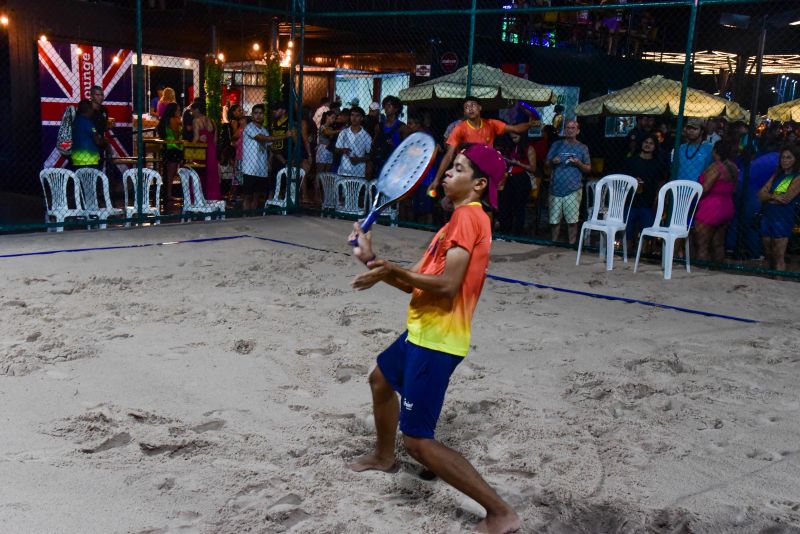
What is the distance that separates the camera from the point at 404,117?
1881 centimetres

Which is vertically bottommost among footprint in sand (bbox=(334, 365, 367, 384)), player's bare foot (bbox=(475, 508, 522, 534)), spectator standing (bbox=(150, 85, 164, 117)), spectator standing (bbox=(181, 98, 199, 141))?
footprint in sand (bbox=(334, 365, 367, 384))

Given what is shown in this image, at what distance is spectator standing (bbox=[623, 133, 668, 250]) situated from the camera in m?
9.89

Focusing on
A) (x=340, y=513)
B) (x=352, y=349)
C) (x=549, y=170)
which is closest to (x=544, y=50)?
(x=549, y=170)

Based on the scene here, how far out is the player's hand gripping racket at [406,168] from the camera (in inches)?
119

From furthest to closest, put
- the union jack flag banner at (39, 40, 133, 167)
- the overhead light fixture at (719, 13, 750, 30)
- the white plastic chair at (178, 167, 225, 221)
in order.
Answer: the union jack flag banner at (39, 40, 133, 167), the white plastic chair at (178, 167, 225, 221), the overhead light fixture at (719, 13, 750, 30)

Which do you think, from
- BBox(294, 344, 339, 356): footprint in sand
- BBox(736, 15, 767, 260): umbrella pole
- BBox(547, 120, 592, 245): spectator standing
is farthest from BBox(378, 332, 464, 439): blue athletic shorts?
BBox(736, 15, 767, 260): umbrella pole

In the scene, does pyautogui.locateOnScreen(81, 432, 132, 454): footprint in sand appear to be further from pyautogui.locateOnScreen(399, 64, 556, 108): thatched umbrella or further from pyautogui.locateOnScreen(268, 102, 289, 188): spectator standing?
pyautogui.locateOnScreen(268, 102, 289, 188): spectator standing

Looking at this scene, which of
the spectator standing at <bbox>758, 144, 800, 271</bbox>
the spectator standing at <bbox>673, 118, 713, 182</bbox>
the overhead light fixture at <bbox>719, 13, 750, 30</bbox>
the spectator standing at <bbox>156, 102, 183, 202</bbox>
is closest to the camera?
the spectator standing at <bbox>758, 144, 800, 271</bbox>

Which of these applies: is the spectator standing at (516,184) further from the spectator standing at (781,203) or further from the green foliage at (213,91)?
the green foliage at (213,91)

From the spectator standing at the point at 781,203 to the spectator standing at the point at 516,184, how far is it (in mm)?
3004

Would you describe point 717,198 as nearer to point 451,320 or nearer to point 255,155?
point 255,155

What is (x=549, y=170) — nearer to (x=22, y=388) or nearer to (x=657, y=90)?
(x=657, y=90)

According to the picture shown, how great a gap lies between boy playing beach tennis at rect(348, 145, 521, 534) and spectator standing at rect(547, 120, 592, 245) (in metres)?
7.47

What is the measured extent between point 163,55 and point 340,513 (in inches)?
590
